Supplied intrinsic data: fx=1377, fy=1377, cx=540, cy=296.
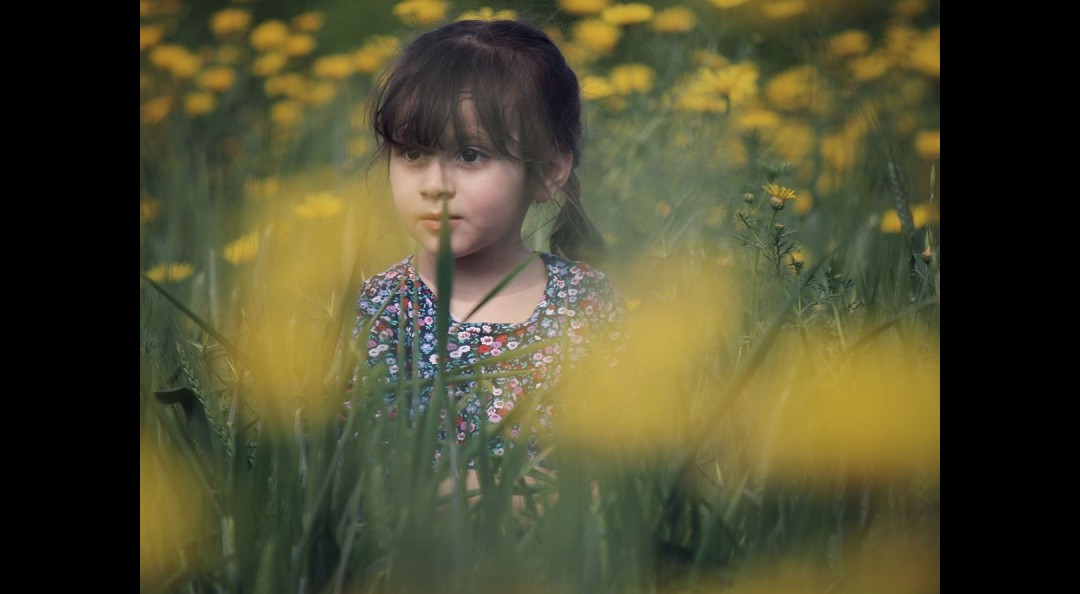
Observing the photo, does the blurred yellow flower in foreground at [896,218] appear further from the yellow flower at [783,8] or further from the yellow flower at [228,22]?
the yellow flower at [228,22]

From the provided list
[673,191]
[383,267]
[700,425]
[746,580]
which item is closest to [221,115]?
[383,267]

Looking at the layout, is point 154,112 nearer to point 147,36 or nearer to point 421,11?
point 147,36

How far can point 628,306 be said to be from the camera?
1.46 m

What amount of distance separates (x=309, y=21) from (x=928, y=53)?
0.69 metres

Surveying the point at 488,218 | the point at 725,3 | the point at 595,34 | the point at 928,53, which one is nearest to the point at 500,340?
the point at 488,218

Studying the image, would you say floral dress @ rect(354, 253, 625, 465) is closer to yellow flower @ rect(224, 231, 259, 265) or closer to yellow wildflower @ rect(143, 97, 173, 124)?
yellow flower @ rect(224, 231, 259, 265)

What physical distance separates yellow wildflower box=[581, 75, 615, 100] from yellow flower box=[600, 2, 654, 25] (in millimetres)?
72

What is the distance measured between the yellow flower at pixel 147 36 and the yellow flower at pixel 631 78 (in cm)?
51

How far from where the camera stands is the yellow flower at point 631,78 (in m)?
1.49

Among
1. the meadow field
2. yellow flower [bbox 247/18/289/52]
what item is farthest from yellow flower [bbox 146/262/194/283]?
yellow flower [bbox 247/18/289/52]

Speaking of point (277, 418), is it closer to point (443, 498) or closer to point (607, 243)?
point (443, 498)

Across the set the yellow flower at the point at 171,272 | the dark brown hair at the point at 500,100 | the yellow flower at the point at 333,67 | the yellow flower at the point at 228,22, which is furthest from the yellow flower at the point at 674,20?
the yellow flower at the point at 171,272

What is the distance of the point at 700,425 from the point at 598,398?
0.11 metres

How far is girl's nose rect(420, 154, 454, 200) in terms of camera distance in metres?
1.41
